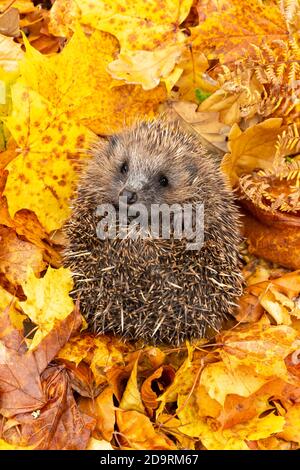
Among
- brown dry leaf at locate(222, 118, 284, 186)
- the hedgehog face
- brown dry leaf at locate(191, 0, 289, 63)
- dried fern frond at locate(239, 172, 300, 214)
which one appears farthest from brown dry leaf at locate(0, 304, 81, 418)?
brown dry leaf at locate(191, 0, 289, 63)

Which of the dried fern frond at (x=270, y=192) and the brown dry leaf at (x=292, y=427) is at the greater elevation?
the dried fern frond at (x=270, y=192)

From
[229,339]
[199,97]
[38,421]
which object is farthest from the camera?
[199,97]

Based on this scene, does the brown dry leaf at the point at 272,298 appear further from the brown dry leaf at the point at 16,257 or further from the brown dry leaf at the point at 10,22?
the brown dry leaf at the point at 10,22

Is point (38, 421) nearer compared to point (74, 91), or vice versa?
point (38, 421)

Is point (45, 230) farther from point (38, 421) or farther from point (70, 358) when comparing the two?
point (38, 421)

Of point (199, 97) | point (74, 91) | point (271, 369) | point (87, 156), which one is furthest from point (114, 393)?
point (199, 97)

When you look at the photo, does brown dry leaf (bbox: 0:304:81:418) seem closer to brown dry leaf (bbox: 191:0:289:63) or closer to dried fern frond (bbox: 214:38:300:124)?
dried fern frond (bbox: 214:38:300:124)

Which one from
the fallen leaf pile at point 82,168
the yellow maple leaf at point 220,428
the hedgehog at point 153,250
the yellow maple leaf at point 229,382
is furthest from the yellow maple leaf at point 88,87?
the yellow maple leaf at point 220,428
